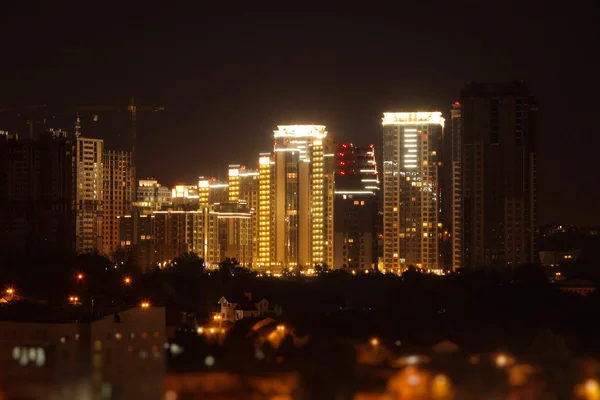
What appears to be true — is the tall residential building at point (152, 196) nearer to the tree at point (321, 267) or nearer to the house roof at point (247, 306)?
the tree at point (321, 267)

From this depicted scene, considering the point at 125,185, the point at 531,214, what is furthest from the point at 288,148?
the point at 531,214

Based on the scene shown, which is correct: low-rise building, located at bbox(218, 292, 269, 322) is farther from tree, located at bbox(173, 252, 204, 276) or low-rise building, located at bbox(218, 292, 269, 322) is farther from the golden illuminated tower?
the golden illuminated tower

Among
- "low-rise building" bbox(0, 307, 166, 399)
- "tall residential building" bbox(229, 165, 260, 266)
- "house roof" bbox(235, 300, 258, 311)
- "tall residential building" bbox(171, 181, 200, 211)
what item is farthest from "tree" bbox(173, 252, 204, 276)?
"low-rise building" bbox(0, 307, 166, 399)

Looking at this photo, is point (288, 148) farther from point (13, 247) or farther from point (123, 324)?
point (123, 324)

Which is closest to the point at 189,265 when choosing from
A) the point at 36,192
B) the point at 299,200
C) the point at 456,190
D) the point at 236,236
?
the point at 36,192

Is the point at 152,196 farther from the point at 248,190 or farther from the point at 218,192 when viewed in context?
the point at 248,190

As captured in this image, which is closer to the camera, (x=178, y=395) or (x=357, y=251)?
(x=178, y=395)
